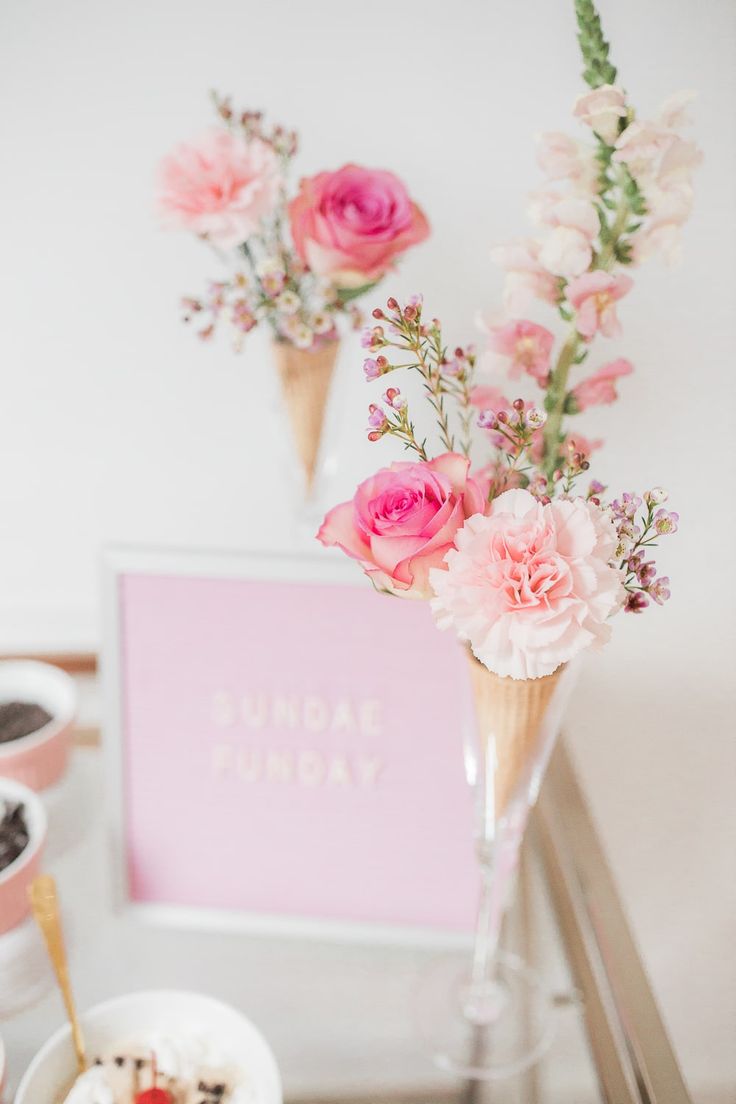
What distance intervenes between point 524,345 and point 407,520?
0.23 metres

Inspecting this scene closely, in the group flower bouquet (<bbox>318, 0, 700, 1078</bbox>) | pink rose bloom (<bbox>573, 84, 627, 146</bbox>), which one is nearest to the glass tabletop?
flower bouquet (<bbox>318, 0, 700, 1078</bbox>)

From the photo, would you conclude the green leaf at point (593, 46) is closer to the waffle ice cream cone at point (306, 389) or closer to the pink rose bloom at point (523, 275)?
the pink rose bloom at point (523, 275)

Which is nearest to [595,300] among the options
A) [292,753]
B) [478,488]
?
[478,488]

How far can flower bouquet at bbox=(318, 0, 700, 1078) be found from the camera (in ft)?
1.51

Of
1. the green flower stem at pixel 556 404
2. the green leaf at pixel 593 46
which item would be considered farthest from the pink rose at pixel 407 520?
the green leaf at pixel 593 46

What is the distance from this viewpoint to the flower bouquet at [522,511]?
1.51 feet

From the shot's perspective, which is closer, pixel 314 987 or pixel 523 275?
pixel 523 275

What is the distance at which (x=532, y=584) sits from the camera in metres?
0.45

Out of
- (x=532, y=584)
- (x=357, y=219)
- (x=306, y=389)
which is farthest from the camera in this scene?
(x=306, y=389)

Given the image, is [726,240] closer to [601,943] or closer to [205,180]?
[205,180]

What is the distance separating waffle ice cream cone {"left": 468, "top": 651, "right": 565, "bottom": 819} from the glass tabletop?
0.21m

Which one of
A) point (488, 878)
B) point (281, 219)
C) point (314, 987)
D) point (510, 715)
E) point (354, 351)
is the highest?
point (281, 219)

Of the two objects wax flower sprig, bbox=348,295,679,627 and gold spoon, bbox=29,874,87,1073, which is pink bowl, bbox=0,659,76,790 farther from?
wax flower sprig, bbox=348,295,679,627

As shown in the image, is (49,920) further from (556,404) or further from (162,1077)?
(556,404)
